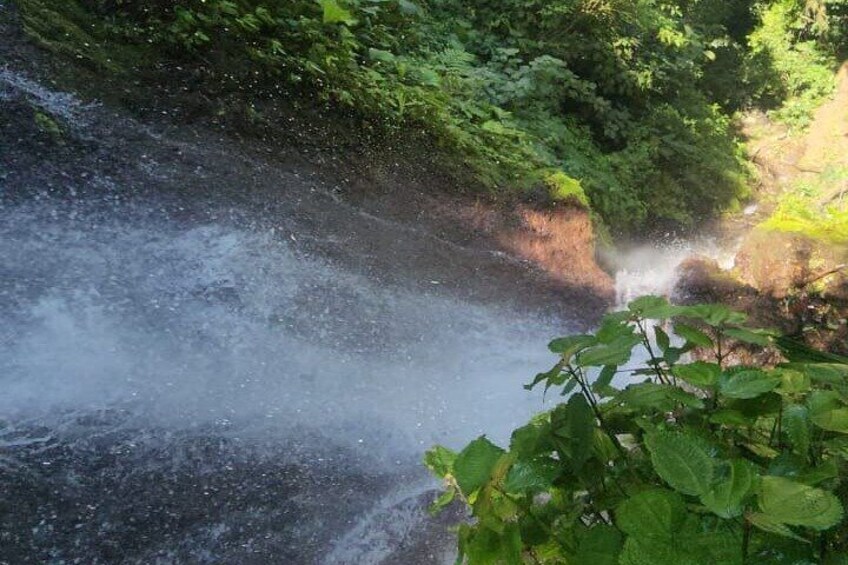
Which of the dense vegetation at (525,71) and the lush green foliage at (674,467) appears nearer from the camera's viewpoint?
the lush green foliage at (674,467)

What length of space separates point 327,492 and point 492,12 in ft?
27.5

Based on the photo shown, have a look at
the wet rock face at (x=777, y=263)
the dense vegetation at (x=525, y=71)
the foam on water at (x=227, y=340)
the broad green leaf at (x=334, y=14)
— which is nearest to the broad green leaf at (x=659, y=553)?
the foam on water at (x=227, y=340)

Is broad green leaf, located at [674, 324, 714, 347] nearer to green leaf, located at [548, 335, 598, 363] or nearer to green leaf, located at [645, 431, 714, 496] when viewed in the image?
green leaf, located at [548, 335, 598, 363]

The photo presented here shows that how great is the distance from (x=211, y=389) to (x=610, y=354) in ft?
11.1

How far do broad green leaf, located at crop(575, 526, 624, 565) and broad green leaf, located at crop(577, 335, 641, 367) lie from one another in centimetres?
28

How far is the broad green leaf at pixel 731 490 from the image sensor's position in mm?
832

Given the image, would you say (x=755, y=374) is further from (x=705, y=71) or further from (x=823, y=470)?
(x=705, y=71)

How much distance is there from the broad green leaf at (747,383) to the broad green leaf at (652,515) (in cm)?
29

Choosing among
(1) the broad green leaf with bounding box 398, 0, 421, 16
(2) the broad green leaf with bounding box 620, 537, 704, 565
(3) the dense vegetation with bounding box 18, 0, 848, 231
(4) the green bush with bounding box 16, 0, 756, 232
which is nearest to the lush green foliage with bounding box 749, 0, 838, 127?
(3) the dense vegetation with bounding box 18, 0, 848, 231

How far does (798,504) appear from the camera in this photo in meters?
0.84

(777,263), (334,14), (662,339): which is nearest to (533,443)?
(662,339)

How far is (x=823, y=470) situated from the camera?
39.3 inches

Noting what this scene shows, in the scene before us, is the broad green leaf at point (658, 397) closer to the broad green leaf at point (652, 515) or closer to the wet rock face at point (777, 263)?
the broad green leaf at point (652, 515)

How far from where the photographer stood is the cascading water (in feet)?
10.9
